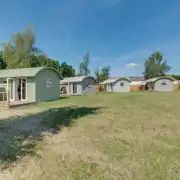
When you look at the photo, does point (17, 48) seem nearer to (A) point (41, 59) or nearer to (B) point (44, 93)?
(A) point (41, 59)

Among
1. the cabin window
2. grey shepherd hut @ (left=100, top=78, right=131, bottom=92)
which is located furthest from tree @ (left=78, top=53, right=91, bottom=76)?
the cabin window

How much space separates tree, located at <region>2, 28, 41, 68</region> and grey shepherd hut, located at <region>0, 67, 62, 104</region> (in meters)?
17.1

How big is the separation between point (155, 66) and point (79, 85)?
44.3 metres

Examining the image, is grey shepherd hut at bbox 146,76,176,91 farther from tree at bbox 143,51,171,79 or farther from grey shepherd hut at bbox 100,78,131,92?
tree at bbox 143,51,171,79

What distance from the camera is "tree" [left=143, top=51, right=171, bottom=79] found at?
73.5 m

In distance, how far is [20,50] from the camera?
39562mm

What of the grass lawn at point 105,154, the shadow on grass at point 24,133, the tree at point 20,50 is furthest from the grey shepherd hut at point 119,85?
the grass lawn at point 105,154

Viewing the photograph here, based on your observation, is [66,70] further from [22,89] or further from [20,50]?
[22,89]

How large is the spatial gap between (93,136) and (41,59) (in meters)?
36.8

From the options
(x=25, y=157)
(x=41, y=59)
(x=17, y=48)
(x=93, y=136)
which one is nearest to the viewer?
(x=25, y=157)

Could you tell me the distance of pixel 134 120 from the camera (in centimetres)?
945

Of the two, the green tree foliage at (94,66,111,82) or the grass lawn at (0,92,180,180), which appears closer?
the grass lawn at (0,92,180,180)

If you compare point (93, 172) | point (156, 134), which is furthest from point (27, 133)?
point (156, 134)

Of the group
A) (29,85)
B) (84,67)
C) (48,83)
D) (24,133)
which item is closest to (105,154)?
(24,133)
